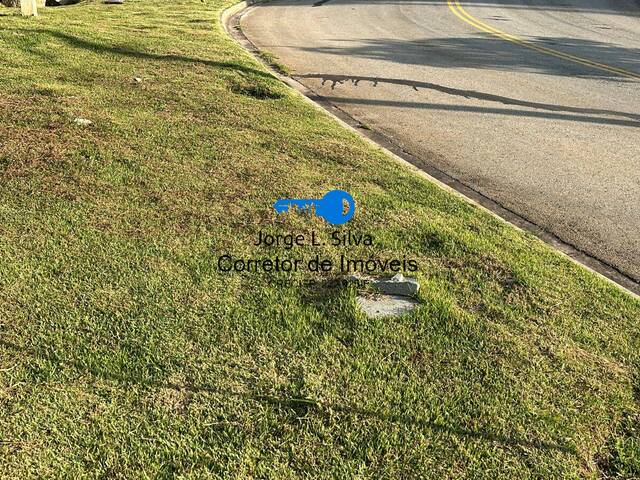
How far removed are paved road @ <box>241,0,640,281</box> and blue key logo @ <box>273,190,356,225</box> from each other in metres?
1.54

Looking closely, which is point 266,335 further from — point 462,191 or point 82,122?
point 82,122

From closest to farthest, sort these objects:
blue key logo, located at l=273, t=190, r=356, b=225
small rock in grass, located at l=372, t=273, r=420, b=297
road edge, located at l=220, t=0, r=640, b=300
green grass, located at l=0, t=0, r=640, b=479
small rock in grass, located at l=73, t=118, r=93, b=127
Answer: green grass, located at l=0, t=0, r=640, b=479, small rock in grass, located at l=372, t=273, r=420, b=297, road edge, located at l=220, t=0, r=640, b=300, blue key logo, located at l=273, t=190, r=356, b=225, small rock in grass, located at l=73, t=118, r=93, b=127

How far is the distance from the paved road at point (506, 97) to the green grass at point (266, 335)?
3.25 ft

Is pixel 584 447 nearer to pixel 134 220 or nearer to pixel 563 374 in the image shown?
pixel 563 374

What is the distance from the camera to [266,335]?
303cm

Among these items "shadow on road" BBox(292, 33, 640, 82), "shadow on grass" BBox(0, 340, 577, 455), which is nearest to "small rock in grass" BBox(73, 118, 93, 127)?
"shadow on grass" BBox(0, 340, 577, 455)

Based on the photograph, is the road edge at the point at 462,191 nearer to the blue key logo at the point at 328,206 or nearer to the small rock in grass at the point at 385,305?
the blue key logo at the point at 328,206

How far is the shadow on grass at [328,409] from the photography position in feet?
8.17

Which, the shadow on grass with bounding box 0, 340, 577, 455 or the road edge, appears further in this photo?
the road edge

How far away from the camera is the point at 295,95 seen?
7.58m

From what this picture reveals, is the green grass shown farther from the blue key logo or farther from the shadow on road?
the shadow on road

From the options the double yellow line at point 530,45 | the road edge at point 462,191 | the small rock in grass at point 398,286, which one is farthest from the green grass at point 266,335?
the double yellow line at point 530,45

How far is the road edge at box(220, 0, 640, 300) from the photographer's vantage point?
4.05m

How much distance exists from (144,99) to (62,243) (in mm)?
3204
